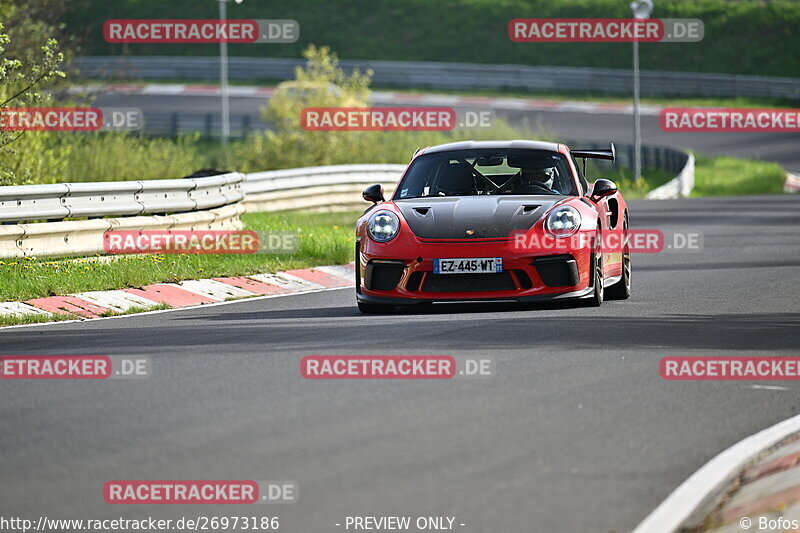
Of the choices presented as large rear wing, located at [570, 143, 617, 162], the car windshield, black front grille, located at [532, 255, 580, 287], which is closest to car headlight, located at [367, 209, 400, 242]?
the car windshield

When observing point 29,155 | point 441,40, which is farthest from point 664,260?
point 441,40

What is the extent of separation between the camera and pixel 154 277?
605 inches

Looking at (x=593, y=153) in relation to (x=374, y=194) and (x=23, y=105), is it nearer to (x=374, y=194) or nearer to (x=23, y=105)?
(x=374, y=194)

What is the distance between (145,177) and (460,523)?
19.6 metres

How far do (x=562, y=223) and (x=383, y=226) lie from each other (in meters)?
1.44

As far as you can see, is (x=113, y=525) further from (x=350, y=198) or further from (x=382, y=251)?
(x=350, y=198)

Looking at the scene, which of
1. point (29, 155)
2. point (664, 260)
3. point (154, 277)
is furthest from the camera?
point (29, 155)

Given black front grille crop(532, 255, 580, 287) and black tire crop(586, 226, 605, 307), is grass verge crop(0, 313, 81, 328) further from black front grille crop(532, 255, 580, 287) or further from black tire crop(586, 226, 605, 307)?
black tire crop(586, 226, 605, 307)

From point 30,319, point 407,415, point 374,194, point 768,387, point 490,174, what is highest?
point 490,174

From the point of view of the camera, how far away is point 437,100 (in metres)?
55.7
